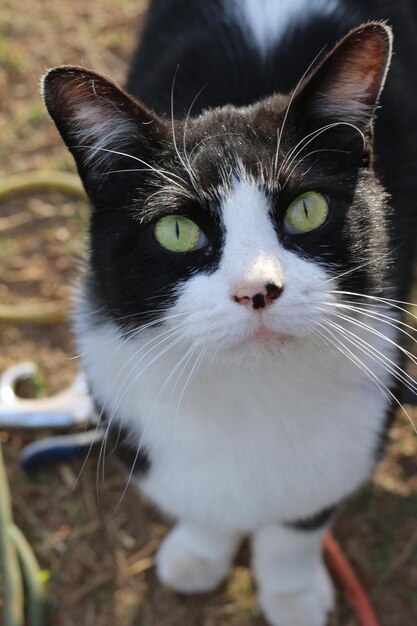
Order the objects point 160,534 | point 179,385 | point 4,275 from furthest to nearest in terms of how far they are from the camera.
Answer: point 4,275
point 160,534
point 179,385

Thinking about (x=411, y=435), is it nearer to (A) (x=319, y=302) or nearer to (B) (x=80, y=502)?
(B) (x=80, y=502)

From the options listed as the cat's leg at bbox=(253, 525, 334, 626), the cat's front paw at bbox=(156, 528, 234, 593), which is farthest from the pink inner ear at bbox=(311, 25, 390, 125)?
the cat's front paw at bbox=(156, 528, 234, 593)

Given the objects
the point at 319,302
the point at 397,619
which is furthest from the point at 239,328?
the point at 397,619

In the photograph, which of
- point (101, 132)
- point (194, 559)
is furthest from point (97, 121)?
point (194, 559)

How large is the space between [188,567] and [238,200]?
101 cm

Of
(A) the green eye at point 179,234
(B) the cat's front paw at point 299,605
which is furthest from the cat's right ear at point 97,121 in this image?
(B) the cat's front paw at point 299,605

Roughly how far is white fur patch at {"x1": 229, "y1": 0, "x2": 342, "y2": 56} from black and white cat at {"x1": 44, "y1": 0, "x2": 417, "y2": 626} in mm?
48

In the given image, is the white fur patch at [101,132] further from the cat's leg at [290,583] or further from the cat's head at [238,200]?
the cat's leg at [290,583]

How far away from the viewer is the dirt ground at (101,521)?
181cm

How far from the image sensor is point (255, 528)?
154cm

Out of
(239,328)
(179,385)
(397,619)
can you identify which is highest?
(239,328)

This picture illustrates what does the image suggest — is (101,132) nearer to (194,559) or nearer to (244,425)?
(244,425)

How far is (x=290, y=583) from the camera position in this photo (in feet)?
5.60

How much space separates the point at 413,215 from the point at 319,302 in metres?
0.67
